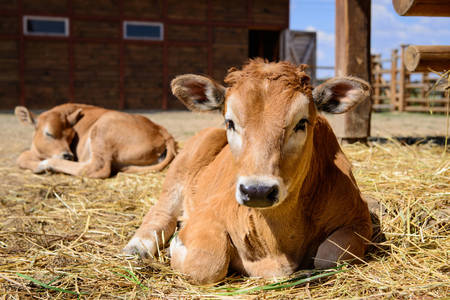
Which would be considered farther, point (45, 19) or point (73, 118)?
point (45, 19)

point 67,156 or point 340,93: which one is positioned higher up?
point 340,93

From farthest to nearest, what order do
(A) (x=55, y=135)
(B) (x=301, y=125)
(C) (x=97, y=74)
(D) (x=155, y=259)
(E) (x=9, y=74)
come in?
(C) (x=97, y=74)
(E) (x=9, y=74)
(A) (x=55, y=135)
(D) (x=155, y=259)
(B) (x=301, y=125)

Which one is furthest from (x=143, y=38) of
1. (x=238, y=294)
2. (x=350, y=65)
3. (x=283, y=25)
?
(x=238, y=294)

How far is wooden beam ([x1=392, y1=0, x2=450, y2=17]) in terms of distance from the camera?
11.6ft

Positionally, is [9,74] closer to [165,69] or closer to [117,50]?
[117,50]

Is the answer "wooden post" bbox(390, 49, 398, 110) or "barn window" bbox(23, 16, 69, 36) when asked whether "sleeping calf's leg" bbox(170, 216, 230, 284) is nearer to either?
"barn window" bbox(23, 16, 69, 36)

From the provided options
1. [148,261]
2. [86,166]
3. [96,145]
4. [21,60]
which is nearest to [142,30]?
[21,60]

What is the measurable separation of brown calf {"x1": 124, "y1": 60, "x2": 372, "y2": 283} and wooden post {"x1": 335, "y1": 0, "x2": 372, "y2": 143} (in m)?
3.85

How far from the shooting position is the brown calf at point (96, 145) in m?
6.92

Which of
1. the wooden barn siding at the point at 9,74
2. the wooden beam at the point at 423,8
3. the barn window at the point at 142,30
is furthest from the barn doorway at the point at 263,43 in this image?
the wooden beam at the point at 423,8

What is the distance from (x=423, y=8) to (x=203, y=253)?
106 inches

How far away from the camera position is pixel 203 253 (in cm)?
289

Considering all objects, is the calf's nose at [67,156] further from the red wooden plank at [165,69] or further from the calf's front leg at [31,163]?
the red wooden plank at [165,69]

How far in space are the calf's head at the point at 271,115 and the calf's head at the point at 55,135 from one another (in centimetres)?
514
